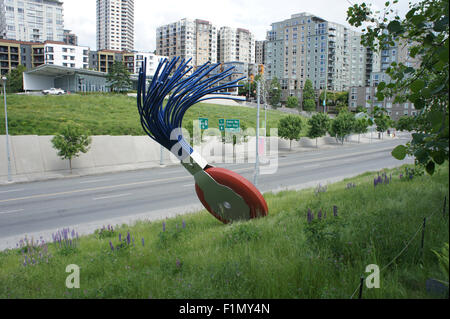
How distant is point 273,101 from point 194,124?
5485cm

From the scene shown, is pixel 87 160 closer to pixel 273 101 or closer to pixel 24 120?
pixel 24 120

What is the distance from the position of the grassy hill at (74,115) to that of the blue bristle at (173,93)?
22.9 metres

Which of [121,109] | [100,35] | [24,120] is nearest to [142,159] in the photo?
[24,120]

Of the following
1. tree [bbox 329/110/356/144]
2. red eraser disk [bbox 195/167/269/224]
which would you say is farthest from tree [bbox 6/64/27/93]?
red eraser disk [bbox 195/167/269/224]

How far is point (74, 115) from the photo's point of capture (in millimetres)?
35469

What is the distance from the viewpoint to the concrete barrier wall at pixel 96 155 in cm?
2252

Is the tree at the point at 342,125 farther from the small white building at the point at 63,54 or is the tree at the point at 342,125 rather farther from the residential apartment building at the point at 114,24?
the residential apartment building at the point at 114,24

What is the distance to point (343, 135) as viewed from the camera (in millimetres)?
42781

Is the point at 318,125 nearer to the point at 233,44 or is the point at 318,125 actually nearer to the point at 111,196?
the point at 111,196

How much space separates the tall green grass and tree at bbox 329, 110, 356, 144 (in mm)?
36378

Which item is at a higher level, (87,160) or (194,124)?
(194,124)

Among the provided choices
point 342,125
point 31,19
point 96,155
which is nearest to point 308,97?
point 342,125

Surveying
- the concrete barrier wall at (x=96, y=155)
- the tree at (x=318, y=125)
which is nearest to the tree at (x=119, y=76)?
the concrete barrier wall at (x=96, y=155)

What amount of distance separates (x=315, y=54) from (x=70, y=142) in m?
86.9
